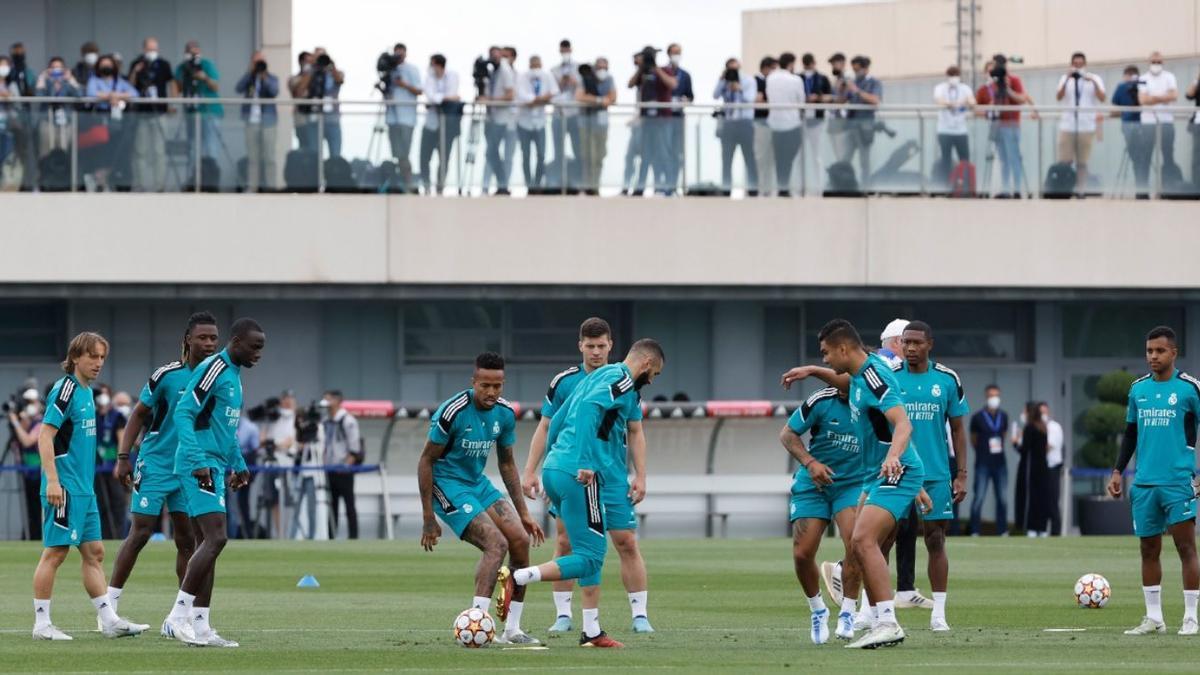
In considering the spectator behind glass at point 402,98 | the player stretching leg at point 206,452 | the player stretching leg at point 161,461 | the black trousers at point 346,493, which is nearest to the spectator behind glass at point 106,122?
the spectator behind glass at point 402,98

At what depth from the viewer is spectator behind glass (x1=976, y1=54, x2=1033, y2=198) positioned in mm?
34062

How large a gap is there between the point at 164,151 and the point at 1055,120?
46.1 ft

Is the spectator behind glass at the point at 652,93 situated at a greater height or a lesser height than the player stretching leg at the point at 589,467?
greater

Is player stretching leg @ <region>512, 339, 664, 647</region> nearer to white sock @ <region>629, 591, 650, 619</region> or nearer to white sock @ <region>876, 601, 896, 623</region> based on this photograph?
white sock @ <region>629, 591, 650, 619</region>

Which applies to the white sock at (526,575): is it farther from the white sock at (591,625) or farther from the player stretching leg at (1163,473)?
the player stretching leg at (1163,473)

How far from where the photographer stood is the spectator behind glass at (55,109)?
106 ft

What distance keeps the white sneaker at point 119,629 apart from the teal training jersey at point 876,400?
4.94 m

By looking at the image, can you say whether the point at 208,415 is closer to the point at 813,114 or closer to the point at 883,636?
the point at 883,636

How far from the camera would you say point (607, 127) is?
33.3 m

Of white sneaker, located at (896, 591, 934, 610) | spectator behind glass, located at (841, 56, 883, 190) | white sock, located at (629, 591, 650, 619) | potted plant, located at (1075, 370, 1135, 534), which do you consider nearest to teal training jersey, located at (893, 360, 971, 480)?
white sneaker, located at (896, 591, 934, 610)

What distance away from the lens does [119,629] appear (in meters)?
14.1

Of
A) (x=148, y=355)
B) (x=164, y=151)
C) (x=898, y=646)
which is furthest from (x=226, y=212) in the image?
(x=898, y=646)

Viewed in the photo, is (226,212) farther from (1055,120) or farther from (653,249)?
(1055,120)

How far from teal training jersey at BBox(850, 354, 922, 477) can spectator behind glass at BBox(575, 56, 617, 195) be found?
19842 mm
